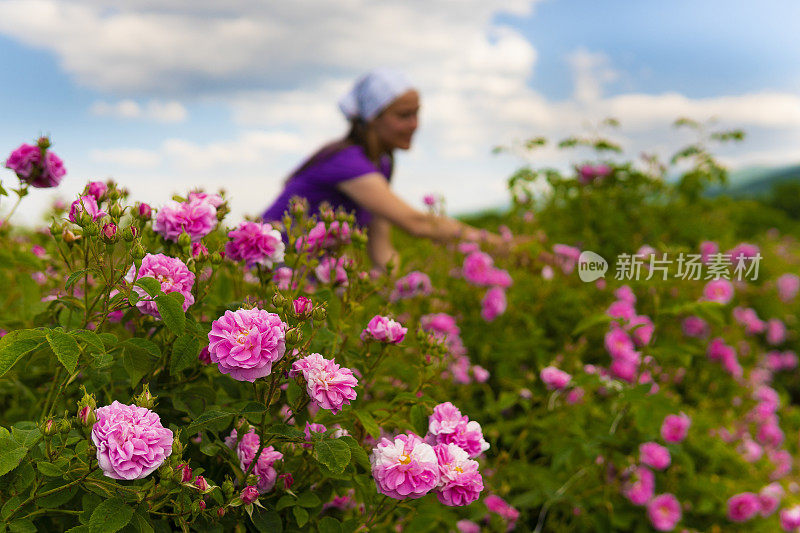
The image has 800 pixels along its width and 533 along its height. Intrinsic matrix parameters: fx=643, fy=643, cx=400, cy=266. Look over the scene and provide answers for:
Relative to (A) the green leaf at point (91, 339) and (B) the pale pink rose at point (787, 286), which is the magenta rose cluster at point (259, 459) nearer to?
(A) the green leaf at point (91, 339)

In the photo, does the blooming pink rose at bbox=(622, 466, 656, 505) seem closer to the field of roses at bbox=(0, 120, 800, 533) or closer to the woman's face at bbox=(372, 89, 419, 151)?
the field of roses at bbox=(0, 120, 800, 533)

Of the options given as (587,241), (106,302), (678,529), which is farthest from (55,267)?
(587,241)

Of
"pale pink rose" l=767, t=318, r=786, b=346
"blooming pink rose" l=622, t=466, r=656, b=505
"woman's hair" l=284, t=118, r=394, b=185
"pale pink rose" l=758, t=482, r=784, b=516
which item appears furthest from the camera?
"pale pink rose" l=767, t=318, r=786, b=346

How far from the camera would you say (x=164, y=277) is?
1104 mm

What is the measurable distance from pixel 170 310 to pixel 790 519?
2948 mm

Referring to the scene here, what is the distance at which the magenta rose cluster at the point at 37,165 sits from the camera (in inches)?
61.4

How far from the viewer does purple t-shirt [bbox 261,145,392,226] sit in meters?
3.16

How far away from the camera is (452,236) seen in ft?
9.59

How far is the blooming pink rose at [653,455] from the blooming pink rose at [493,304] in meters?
0.71

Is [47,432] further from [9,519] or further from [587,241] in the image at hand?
[587,241]

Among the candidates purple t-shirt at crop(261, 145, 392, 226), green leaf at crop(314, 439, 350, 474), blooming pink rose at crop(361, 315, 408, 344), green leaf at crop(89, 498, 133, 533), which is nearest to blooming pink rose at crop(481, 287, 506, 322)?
purple t-shirt at crop(261, 145, 392, 226)

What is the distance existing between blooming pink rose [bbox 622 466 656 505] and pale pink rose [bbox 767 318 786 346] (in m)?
2.84

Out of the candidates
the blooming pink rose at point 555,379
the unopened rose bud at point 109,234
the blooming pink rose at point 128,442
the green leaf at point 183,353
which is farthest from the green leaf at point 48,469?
the blooming pink rose at point 555,379

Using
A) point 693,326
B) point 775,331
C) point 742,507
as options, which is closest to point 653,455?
point 742,507
